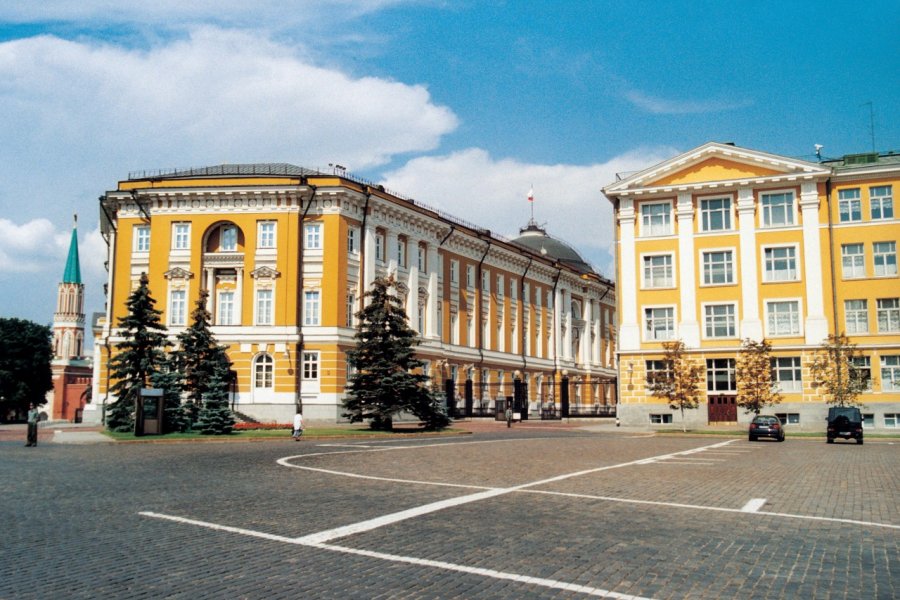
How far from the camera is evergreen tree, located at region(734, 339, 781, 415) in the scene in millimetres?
42594

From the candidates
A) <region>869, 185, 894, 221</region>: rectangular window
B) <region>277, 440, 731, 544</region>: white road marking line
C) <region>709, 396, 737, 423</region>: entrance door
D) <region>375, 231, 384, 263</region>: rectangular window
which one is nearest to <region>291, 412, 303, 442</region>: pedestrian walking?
<region>277, 440, 731, 544</region>: white road marking line

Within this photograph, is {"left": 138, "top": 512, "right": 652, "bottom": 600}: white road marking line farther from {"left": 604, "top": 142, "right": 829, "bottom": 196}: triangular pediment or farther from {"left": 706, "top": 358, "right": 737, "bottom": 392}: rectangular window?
{"left": 604, "top": 142, "right": 829, "bottom": 196}: triangular pediment

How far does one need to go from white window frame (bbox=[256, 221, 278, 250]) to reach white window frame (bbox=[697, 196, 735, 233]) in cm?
2625

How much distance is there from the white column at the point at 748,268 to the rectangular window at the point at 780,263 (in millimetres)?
747

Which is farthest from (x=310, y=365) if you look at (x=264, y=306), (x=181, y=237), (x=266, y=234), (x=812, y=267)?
(x=812, y=267)

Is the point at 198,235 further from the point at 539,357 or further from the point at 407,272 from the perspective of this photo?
the point at 539,357

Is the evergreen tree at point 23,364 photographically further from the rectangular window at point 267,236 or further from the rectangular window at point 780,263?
the rectangular window at point 780,263

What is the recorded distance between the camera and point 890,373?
144 feet

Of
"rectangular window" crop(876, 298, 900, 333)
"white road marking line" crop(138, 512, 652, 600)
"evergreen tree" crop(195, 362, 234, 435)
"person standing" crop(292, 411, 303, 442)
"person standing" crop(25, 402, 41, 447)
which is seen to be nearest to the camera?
"white road marking line" crop(138, 512, 652, 600)

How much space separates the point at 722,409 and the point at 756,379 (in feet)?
13.0

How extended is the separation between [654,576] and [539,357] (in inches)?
2580

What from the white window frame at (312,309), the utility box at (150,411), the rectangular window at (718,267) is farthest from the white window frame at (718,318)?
the utility box at (150,411)

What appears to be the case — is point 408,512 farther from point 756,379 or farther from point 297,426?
point 756,379

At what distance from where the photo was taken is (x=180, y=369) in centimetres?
4088
